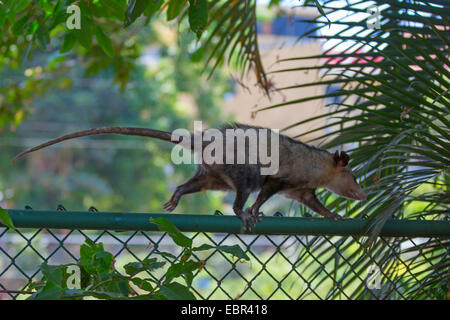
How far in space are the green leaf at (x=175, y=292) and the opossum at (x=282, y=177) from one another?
1137 millimetres

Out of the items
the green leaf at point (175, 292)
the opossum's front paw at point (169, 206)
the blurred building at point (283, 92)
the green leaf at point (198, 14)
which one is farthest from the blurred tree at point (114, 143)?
the green leaf at point (175, 292)

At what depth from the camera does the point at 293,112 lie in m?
13.2

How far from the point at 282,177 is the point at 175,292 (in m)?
1.62

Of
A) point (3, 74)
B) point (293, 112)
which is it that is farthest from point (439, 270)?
point (3, 74)

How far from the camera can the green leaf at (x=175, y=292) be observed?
1.41 meters

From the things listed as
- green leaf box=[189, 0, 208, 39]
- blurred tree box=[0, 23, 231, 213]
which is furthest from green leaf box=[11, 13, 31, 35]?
blurred tree box=[0, 23, 231, 213]

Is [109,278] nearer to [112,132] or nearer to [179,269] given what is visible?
[179,269]

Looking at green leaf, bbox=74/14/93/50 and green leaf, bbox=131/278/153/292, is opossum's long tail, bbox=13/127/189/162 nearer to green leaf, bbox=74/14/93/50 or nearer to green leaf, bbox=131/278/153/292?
green leaf, bbox=74/14/93/50

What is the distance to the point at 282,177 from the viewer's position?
297 centimetres

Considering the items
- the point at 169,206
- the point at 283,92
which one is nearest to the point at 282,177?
the point at 169,206

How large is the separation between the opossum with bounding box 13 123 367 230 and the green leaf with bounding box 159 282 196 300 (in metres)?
1.14

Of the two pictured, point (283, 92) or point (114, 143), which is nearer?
point (283, 92)

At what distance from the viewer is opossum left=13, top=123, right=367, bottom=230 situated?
2799mm
